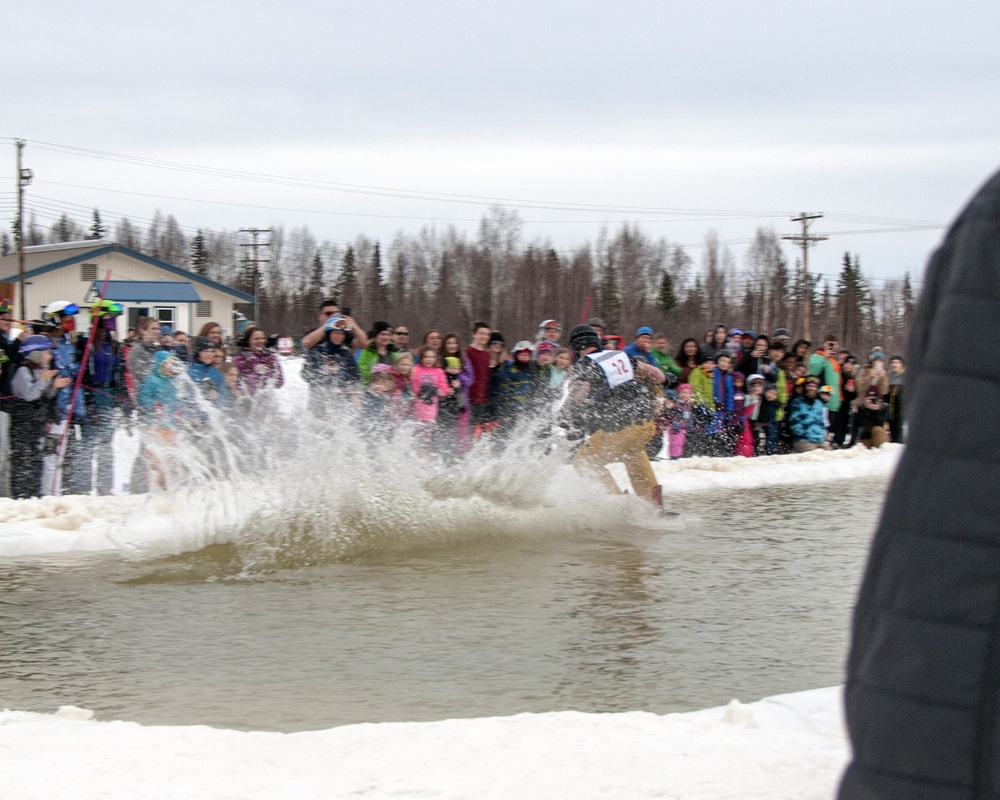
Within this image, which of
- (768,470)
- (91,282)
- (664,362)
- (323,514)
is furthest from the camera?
(91,282)

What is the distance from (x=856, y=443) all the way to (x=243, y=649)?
43.1ft

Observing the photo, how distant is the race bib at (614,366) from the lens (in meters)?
10.1

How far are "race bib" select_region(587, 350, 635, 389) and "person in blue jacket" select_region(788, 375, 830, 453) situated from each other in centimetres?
688

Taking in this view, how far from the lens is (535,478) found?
33.9 ft

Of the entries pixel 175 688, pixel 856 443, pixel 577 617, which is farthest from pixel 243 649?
pixel 856 443

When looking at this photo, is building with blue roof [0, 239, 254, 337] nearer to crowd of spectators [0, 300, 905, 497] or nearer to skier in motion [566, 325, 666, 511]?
crowd of spectators [0, 300, 905, 497]

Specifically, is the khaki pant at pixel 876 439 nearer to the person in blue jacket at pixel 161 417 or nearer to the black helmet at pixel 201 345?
the black helmet at pixel 201 345

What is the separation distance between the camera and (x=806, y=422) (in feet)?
54.3

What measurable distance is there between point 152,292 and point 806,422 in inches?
1750

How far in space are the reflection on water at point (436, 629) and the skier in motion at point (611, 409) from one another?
90 cm

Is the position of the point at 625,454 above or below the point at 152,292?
below

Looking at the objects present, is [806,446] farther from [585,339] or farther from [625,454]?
[585,339]

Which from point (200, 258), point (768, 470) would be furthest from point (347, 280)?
point (768, 470)

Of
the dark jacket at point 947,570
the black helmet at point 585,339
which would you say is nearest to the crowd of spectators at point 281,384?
the black helmet at point 585,339
